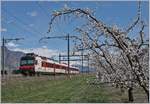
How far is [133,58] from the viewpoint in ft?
28.0

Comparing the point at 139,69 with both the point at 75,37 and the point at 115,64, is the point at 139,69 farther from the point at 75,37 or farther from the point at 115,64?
the point at 115,64

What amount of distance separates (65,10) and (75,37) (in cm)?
161

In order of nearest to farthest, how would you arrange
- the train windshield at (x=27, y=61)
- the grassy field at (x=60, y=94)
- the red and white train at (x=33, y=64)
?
the grassy field at (x=60, y=94) → the red and white train at (x=33, y=64) → the train windshield at (x=27, y=61)

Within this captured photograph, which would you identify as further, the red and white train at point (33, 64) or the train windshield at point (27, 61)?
the train windshield at point (27, 61)

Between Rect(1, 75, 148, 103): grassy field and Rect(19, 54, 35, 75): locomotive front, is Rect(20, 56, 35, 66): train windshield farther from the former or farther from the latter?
Rect(1, 75, 148, 103): grassy field

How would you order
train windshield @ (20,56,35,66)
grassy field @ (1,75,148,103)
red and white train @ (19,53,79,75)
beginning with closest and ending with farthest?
grassy field @ (1,75,148,103) → red and white train @ (19,53,79,75) → train windshield @ (20,56,35,66)

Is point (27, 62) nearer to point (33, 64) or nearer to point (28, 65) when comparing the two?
point (28, 65)

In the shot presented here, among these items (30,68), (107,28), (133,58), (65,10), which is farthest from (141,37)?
(30,68)

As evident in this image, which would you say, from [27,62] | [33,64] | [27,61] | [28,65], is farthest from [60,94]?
[27,61]

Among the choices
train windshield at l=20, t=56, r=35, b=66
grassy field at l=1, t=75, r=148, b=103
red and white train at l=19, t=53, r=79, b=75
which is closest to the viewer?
grassy field at l=1, t=75, r=148, b=103

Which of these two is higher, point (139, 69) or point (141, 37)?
point (141, 37)

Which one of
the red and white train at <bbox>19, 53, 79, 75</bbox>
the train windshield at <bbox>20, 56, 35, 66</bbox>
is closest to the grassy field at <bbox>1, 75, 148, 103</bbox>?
the red and white train at <bbox>19, 53, 79, 75</bbox>

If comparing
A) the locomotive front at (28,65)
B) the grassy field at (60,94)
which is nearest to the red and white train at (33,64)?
the locomotive front at (28,65)

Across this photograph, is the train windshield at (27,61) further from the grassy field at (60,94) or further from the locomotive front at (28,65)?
the grassy field at (60,94)
